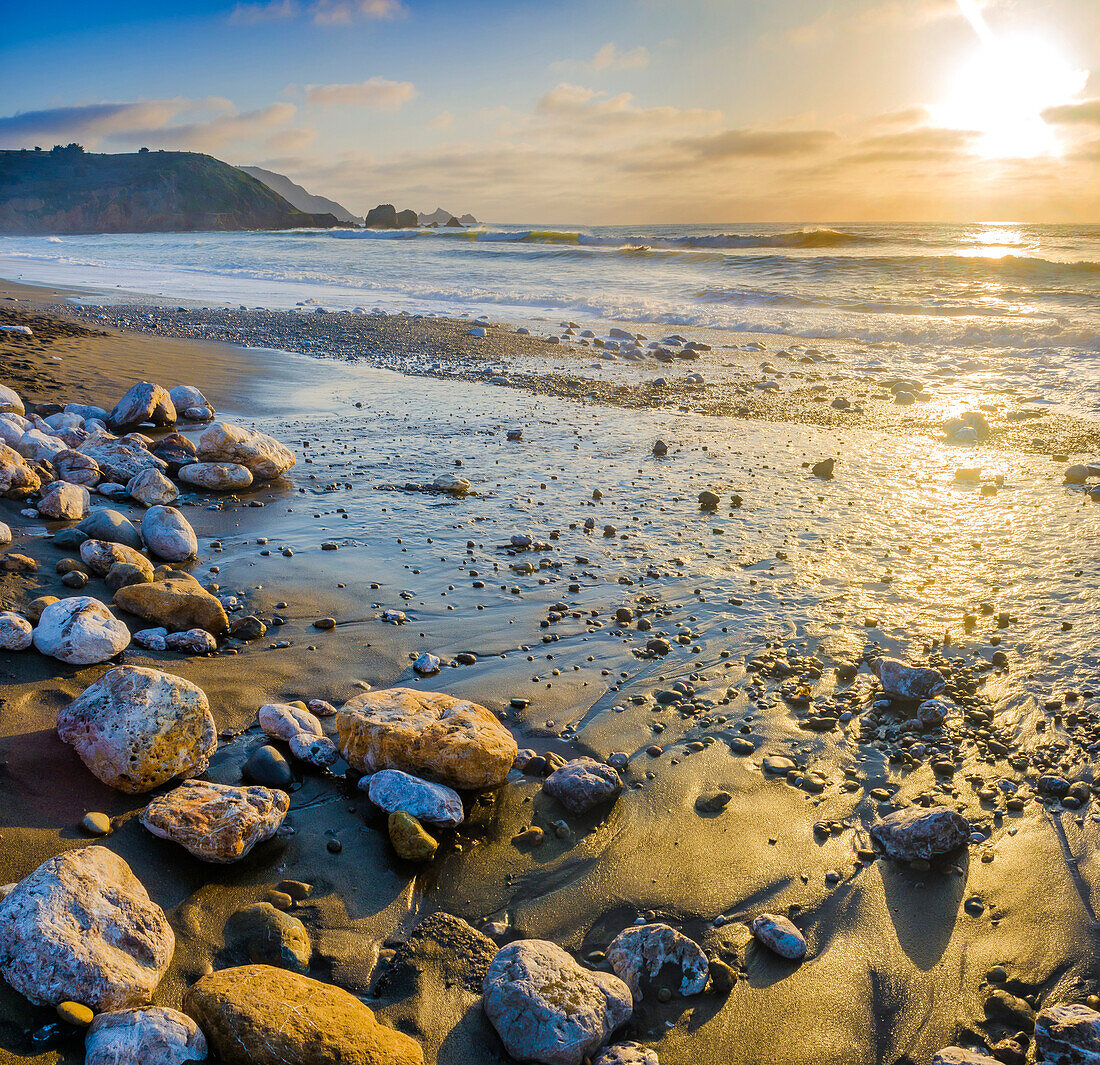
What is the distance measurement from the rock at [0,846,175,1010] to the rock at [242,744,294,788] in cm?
69

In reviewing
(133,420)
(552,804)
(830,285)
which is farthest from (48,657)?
(830,285)

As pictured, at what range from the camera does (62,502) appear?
15.4ft

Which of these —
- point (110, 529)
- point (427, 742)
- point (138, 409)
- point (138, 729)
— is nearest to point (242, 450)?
point (138, 409)

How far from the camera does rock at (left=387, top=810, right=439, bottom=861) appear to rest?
2.56 meters

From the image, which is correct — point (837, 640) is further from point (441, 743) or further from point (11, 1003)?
point (11, 1003)

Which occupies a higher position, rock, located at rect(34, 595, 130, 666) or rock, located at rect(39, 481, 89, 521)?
rock, located at rect(39, 481, 89, 521)

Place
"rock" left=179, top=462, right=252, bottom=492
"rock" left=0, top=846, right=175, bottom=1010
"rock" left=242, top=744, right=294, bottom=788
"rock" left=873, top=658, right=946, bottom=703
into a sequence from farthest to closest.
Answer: "rock" left=179, top=462, right=252, bottom=492
"rock" left=873, top=658, right=946, bottom=703
"rock" left=242, top=744, right=294, bottom=788
"rock" left=0, top=846, right=175, bottom=1010

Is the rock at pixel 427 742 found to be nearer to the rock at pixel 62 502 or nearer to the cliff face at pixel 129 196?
the rock at pixel 62 502

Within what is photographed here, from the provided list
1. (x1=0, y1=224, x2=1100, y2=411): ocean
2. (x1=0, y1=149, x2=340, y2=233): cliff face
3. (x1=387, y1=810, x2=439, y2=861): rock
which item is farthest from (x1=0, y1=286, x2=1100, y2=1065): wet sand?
(x1=0, y1=149, x2=340, y2=233): cliff face

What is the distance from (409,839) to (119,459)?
4.63 meters

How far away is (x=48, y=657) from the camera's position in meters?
3.19

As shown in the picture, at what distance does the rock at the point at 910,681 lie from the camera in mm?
3580

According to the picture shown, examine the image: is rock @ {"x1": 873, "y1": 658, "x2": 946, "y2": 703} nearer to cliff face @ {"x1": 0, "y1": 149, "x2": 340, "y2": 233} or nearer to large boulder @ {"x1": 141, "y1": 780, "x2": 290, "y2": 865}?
large boulder @ {"x1": 141, "y1": 780, "x2": 290, "y2": 865}

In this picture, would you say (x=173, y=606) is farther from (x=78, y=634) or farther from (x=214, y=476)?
(x=214, y=476)
